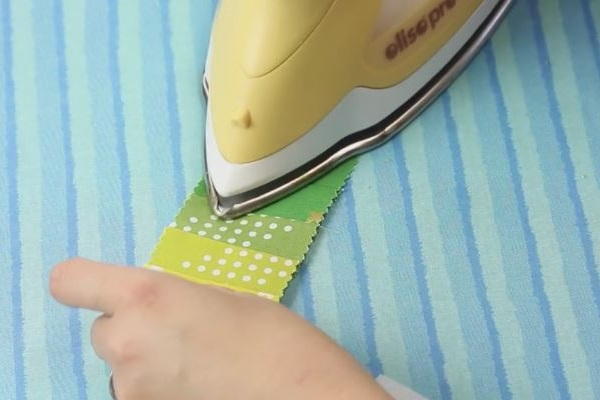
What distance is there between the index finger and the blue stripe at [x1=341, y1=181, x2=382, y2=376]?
0.31 meters

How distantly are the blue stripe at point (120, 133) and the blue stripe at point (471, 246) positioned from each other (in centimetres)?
30

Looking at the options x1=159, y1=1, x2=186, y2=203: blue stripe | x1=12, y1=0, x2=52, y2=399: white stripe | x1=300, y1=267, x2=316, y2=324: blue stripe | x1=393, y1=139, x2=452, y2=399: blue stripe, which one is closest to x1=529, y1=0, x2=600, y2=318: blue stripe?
x1=393, y1=139, x2=452, y2=399: blue stripe

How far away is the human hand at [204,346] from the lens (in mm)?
523

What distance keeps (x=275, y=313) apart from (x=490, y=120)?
1.42 feet

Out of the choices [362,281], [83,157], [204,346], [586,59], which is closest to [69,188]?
[83,157]

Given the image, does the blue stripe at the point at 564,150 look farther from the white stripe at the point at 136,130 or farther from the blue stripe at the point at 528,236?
the white stripe at the point at 136,130

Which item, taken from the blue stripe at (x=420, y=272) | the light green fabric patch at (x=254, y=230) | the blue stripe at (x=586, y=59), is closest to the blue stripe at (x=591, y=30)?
the blue stripe at (x=586, y=59)

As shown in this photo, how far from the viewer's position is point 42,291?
2.70 ft

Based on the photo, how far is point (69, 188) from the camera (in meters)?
0.87

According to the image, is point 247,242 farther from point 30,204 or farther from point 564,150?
point 564,150

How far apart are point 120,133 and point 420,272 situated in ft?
1.04

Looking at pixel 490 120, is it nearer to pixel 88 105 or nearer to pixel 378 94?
pixel 378 94

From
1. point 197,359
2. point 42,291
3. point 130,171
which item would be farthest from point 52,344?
point 197,359

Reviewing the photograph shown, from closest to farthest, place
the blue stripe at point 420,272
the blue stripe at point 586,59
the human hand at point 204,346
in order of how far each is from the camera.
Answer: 1. the human hand at point 204,346
2. the blue stripe at point 420,272
3. the blue stripe at point 586,59
